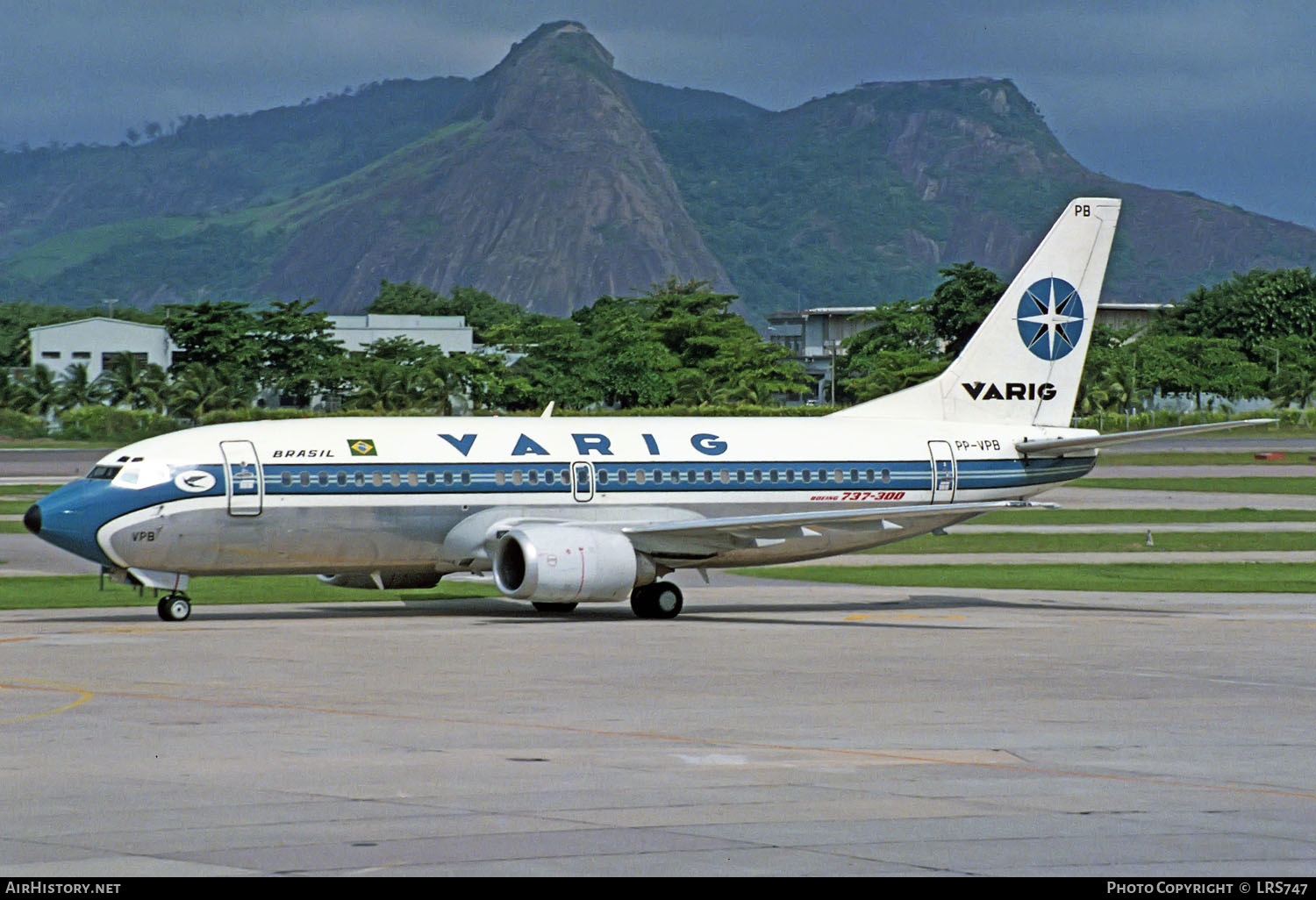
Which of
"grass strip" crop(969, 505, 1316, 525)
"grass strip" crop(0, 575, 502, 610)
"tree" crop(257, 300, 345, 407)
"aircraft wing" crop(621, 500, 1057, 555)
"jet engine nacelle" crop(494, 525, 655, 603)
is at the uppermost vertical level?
"tree" crop(257, 300, 345, 407)

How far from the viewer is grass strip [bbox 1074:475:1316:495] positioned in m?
85.3

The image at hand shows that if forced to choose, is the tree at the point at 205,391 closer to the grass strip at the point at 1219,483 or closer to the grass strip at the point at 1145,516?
the grass strip at the point at 1219,483

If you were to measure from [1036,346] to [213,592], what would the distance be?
67.7 feet

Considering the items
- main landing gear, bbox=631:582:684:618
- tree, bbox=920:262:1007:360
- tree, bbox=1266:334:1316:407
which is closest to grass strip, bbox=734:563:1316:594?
main landing gear, bbox=631:582:684:618

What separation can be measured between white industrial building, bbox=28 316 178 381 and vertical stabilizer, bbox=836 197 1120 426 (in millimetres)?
139393

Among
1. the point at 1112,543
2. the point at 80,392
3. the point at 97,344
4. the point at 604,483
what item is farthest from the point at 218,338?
the point at 604,483

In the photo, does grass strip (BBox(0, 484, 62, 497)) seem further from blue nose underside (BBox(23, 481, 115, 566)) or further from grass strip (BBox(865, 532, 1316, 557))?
blue nose underside (BBox(23, 481, 115, 566))

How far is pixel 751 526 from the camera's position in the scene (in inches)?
1448

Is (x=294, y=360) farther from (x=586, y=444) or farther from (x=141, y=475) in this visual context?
(x=141, y=475)

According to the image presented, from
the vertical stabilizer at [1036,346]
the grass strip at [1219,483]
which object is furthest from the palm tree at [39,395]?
the vertical stabilizer at [1036,346]

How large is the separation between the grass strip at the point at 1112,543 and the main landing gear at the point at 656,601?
61.2 feet

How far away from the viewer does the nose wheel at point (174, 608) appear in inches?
1394
